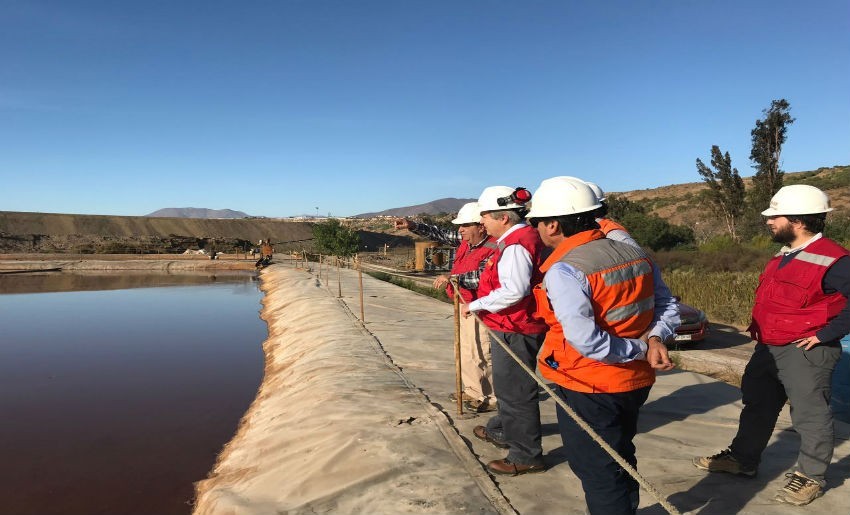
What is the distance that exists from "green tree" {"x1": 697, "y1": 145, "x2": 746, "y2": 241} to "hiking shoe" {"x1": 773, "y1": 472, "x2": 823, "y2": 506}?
2829 centimetres

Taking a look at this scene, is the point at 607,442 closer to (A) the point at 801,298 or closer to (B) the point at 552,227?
(B) the point at 552,227

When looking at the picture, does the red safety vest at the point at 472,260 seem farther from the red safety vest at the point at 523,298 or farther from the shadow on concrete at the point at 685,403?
the shadow on concrete at the point at 685,403

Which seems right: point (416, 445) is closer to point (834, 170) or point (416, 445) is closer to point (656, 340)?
point (656, 340)

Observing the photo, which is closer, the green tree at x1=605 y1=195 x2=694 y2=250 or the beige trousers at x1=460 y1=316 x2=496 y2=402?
the beige trousers at x1=460 y1=316 x2=496 y2=402

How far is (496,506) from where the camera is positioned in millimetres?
3459

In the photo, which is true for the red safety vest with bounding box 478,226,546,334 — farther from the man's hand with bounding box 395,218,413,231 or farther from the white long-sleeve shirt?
the man's hand with bounding box 395,218,413,231

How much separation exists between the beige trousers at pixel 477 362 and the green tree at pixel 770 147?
27.3m

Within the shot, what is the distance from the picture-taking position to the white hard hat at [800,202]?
3430 mm

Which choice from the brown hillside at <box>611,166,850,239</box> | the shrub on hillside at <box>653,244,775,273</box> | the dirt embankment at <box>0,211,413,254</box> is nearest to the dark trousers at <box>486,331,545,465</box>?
the shrub on hillside at <box>653,244,775,273</box>

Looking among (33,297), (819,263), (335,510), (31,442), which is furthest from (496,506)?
(33,297)

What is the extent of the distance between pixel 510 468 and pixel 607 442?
148 centimetres

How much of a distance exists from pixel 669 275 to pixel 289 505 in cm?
1562

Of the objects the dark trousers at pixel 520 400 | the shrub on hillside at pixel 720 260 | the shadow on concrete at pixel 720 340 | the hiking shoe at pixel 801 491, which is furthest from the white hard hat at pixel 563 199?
the shrub on hillside at pixel 720 260

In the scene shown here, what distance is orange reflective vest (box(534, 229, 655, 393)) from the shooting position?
2.40 m
